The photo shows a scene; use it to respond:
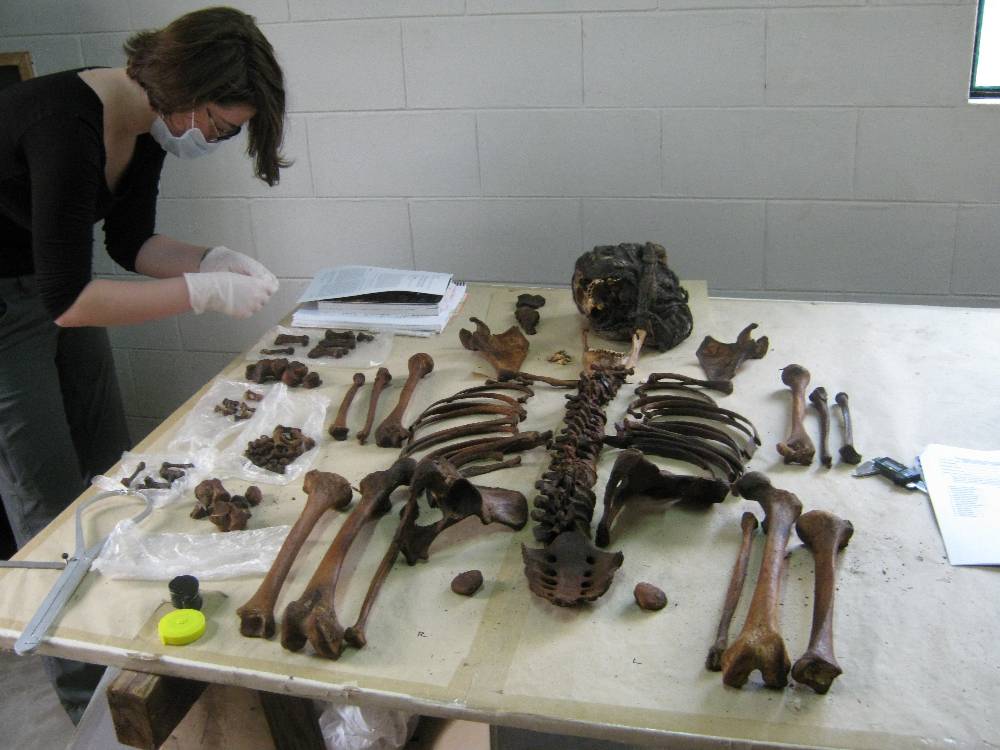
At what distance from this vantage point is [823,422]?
198 cm

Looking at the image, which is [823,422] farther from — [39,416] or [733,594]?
[39,416]

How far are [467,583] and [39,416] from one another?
134 cm

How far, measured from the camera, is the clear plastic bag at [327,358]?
2406 millimetres

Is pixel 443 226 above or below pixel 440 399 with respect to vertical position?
above

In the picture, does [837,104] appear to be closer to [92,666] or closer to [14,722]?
[92,666]

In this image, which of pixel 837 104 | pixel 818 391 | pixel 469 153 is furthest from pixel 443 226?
pixel 818 391

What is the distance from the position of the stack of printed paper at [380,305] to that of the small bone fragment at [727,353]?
75 cm

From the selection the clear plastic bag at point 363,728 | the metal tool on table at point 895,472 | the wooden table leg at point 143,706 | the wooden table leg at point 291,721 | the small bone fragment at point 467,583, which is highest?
the metal tool on table at point 895,472

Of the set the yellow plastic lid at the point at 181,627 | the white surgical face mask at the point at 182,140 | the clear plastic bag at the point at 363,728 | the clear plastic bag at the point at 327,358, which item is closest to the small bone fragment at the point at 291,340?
the clear plastic bag at the point at 327,358

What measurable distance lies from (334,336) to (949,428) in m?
1.56

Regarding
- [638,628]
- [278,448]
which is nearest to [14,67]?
[278,448]

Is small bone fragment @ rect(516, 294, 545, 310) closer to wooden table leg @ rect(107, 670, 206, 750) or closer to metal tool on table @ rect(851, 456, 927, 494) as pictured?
metal tool on table @ rect(851, 456, 927, 494)

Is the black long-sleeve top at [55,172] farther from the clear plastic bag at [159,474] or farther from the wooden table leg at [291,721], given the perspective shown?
the wooden table leg at [291,721]

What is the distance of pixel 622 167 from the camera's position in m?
2.97
